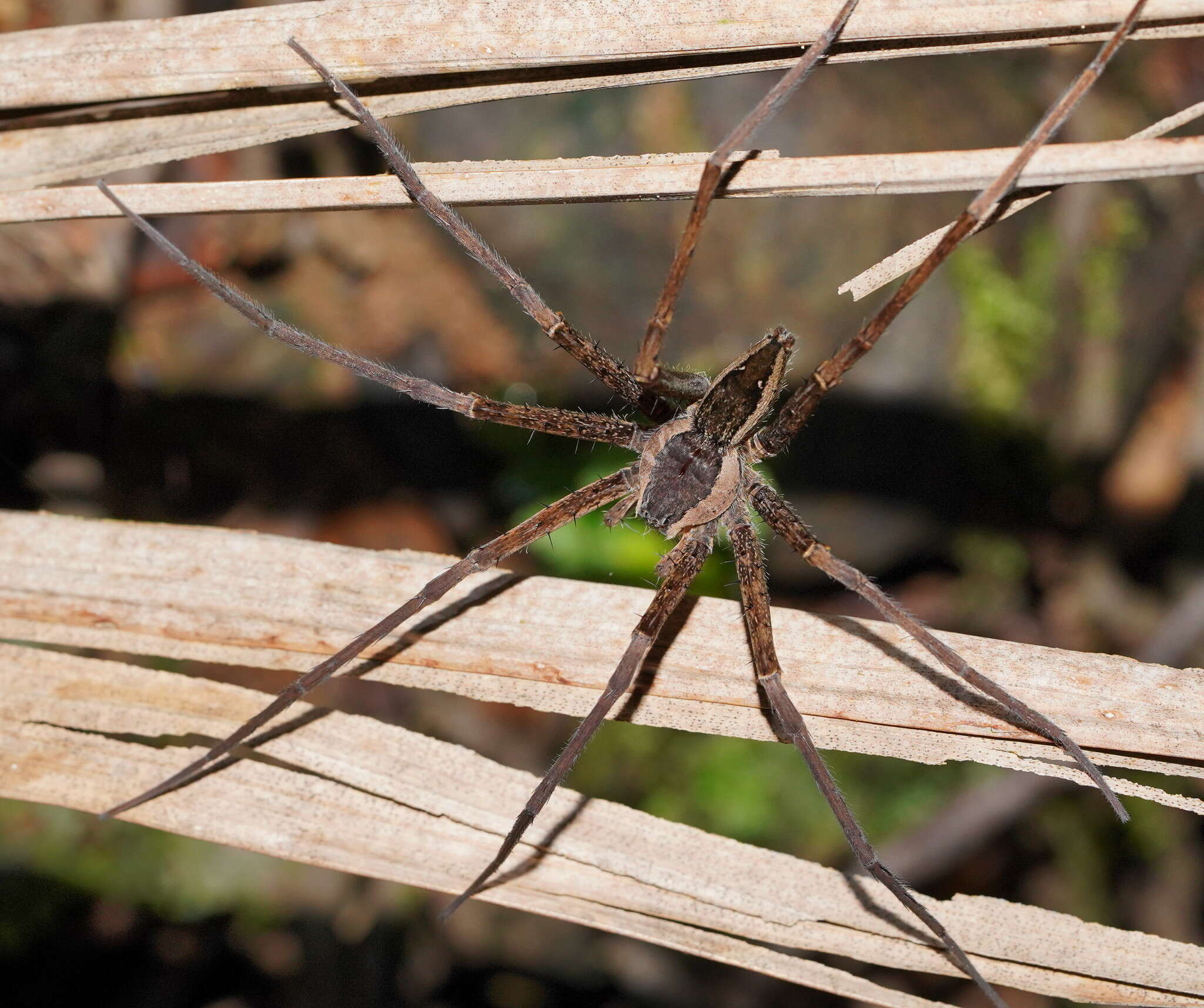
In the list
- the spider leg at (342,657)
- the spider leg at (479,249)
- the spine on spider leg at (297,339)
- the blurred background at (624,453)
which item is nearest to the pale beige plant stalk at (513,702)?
the spider leg at (342,657)

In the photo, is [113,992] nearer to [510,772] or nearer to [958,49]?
[510,772]

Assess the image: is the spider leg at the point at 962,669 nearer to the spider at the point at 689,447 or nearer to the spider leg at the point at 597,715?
the spider at the point at 689,447

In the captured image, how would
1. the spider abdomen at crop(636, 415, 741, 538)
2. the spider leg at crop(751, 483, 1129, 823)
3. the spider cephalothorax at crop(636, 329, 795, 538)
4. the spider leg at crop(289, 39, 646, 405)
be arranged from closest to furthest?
the spider leg at crop(751, 483, 1129, 823) < the spider leg at crop(289, 39, 646, 405) < the spider cephalothorax at crop(636, 329, 795, 538) < the spider abdomen at crop(636, 415, 741, 538)

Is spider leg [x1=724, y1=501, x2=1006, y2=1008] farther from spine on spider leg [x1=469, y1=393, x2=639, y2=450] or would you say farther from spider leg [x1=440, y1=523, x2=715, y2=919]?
spine on spider leg [x1=469, y1=393, x2=639, y2=450]

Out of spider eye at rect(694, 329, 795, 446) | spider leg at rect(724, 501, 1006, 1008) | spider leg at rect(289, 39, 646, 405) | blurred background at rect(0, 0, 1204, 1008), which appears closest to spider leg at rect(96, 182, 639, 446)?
spider leg at rect(289, 39, 646, 405)

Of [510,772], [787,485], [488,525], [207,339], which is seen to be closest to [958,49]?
[510,772]

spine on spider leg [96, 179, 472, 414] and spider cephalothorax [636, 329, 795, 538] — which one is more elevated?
spider cephalothorax [636, 329, 795, 538]

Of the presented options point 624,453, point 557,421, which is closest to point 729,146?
point 557,421

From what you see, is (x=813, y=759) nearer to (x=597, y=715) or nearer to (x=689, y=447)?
(x=597, y=715)
